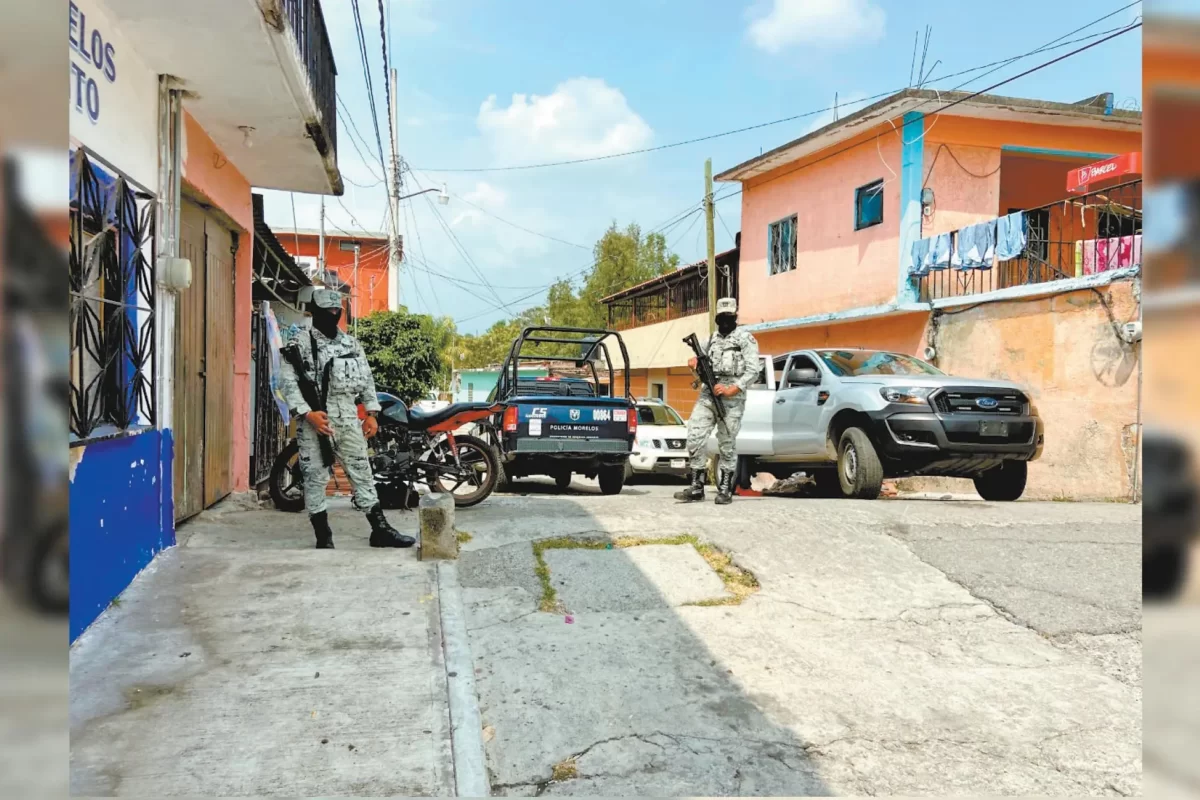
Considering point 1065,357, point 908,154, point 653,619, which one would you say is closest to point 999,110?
point 908,154

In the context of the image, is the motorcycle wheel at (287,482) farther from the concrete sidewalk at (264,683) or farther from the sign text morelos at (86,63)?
the sign text morelos at (86,63)

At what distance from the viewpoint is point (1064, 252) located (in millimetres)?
15484

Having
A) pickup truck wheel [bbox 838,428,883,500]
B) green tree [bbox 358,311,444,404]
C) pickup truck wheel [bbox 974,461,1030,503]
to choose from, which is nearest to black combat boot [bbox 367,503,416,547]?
pickup truck wheel [bbox 838,428,883,500]

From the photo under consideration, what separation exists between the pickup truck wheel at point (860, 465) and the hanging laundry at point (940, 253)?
286 inches

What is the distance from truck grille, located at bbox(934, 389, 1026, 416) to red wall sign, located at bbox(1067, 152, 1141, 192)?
5665 millimetres

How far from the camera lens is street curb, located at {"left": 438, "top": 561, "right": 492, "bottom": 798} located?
264 centimetres

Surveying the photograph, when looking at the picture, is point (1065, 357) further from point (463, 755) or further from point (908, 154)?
point (463, 755)

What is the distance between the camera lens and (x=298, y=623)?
13.0ft

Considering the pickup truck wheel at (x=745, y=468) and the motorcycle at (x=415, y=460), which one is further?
the pickup truck wheel at (x=745, y=468)

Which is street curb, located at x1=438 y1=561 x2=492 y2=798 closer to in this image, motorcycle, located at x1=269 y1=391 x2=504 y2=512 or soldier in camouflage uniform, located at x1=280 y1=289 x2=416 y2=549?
soldier in camouflage uniform, located at x1=280 y1=289 x2=416 y2=549

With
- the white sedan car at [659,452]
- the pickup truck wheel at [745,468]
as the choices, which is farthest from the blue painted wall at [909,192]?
the pickup truck wheel at [745,468]

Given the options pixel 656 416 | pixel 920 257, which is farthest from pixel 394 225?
pixel 920 257

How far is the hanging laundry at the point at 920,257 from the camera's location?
14367 millimetres

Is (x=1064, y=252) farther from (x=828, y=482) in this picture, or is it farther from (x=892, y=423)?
(x=892, y=423)
